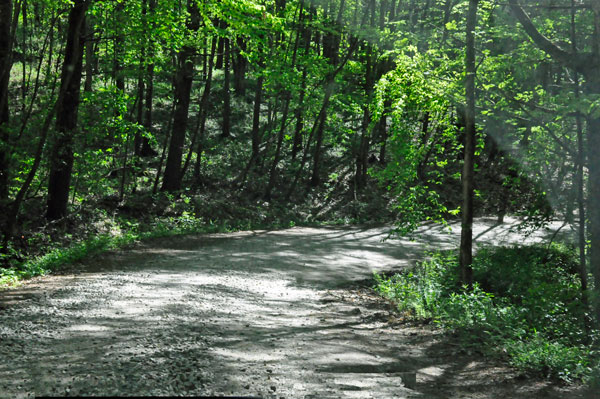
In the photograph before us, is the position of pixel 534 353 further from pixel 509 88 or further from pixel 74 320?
pixel 509 88

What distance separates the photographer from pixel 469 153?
35.6 feet

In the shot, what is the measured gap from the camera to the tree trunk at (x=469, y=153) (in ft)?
34.0

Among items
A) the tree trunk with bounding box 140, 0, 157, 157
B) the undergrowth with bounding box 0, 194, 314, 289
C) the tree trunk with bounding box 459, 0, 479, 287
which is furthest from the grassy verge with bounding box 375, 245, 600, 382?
the tree trunk with bounding box 140, 0, 157, 157

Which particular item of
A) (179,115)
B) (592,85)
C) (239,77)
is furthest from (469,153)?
(239,77)

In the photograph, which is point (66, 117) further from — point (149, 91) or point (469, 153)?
point (149, 91)

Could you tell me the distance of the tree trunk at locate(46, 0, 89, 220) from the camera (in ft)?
39.3

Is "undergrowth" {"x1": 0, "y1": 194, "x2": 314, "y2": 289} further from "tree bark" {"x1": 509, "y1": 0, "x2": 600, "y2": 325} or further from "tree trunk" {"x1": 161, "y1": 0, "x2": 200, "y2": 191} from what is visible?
"tree bark" {"x1": 509, "y1": 0, "x2": 600, "y2": 325}

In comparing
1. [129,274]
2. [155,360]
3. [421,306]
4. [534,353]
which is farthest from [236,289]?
[534,353]

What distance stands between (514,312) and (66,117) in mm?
11550

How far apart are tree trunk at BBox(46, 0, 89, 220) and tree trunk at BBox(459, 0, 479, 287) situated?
8443mm

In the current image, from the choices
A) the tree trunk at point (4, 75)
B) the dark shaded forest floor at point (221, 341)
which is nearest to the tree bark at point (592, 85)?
the dark shaded forest floor at point (221, 341)

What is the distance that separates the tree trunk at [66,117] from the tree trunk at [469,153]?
8.44 meters

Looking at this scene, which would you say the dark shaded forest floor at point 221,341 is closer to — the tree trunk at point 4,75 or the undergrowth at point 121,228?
the undergrowth at point 121,228

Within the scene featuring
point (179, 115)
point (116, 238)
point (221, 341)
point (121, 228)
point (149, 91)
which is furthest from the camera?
point (149, 91)
